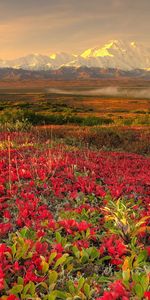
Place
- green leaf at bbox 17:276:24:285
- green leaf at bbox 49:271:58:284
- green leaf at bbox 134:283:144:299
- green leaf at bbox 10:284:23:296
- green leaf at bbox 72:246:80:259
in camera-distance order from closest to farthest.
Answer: green leaf at bbox 134:283:144:299
green leaf at bbox 10:284:23:296
green leaf at bbox 17:276:24:285
green leaf at bbox 49:271:58:284
green leaf at bbox 72:246:80:259

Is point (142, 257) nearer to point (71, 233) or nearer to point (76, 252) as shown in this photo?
point (76, 252)

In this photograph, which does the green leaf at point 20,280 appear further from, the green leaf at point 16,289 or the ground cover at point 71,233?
the green leaf at point 16,289

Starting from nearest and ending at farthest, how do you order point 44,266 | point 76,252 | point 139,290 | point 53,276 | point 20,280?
point 139,290 → point 20,280 → point 53,276 → point 44,266 → point 76,252

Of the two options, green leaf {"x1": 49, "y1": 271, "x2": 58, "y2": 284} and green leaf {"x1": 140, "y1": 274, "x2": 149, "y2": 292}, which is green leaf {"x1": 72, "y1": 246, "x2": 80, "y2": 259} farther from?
green leaf {"x1": 140, "y1": 274, "x2": 149, "y2": 292}

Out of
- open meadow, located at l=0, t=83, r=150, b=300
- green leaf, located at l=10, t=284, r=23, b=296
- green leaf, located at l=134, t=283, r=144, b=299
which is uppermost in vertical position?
green leaf, located at l=134, t=283, r=144, b=299

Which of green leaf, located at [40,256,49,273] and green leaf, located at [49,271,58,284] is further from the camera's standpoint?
green leaf, located at [40,256,49,273]

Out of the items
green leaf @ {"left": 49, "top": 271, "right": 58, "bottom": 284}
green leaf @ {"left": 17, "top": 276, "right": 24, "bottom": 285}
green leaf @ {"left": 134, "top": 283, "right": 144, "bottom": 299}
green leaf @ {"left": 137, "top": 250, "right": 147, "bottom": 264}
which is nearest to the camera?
green leaf @ {"left": 134, "top": 283, "right": 144, "bottom": 299}

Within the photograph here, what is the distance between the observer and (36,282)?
5.50m

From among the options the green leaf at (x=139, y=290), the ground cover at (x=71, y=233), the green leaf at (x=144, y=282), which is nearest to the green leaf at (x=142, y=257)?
the ground cover at (x=71, y=233)

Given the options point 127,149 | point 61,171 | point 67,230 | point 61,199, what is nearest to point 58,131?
point 127,149

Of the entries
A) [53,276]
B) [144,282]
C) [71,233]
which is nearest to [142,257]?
[144,282]

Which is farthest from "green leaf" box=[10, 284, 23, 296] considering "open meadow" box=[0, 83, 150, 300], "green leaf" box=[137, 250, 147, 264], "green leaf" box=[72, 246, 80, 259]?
"green leaf" box=[137, 250, 147, 264]

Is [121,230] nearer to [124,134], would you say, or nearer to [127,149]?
[127,149]

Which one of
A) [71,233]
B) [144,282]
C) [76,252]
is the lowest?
[71,233]
